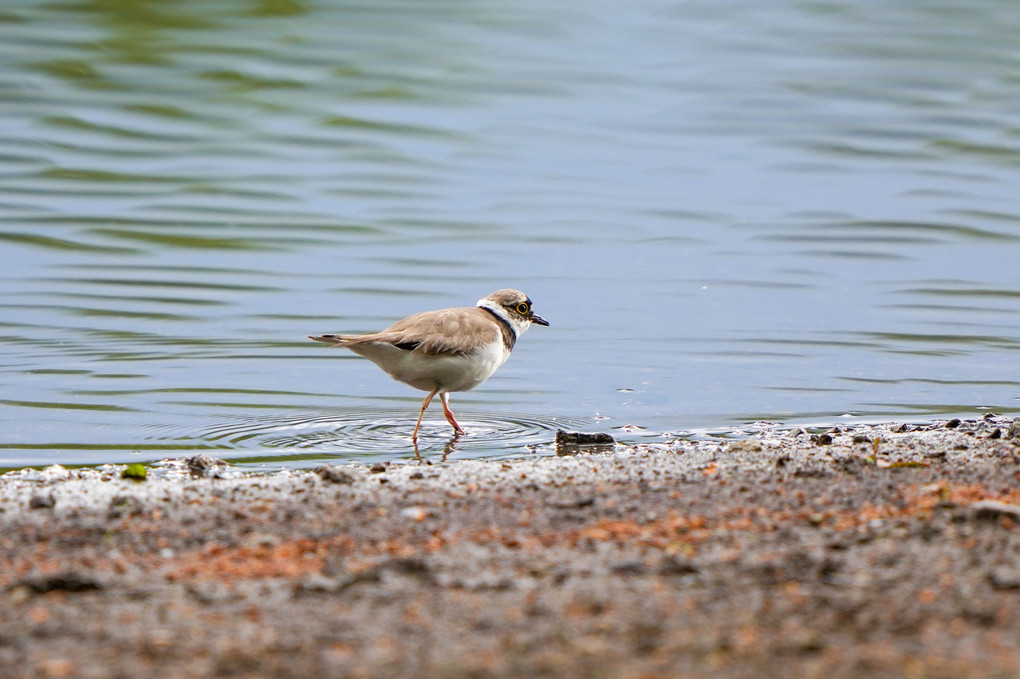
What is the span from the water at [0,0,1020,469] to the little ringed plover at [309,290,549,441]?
34 cm

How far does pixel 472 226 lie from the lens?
17.6 meters

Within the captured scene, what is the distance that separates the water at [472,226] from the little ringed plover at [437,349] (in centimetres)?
34

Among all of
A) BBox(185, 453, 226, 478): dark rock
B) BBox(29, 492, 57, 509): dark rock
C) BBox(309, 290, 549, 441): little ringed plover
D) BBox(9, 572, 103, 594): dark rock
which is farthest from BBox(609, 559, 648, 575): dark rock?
BBox(309, 290, 549, 441): little ringed plover

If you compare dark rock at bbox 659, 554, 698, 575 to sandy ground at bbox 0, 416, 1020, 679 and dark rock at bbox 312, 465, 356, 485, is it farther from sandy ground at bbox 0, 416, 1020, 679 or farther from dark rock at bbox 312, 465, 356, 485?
dark rock at bbox 312, 465, 356, 485

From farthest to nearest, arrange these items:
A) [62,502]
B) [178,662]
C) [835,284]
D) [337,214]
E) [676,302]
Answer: [337,214] < [835,284] < [676,302] < [62,502] < [178,662]

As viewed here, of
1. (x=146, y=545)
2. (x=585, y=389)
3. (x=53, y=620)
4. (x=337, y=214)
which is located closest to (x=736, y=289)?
(x=585, y=389)

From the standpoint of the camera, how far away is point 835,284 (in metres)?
14.2

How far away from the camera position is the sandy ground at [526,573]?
3.49 m

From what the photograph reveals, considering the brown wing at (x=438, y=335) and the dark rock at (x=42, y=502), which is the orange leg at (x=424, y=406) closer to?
the brown wing at (x=438, y=335)

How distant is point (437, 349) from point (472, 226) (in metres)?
9.78

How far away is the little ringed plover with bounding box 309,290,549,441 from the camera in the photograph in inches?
312

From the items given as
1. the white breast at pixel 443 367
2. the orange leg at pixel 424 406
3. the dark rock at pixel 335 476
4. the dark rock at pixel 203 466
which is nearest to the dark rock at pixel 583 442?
the white breast at pixel 443 367

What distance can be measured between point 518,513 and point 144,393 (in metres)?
4.81

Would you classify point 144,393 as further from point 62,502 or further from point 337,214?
point 337,214
